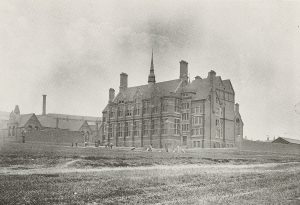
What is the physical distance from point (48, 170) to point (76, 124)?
208ft

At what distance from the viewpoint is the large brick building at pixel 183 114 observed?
40.2 m

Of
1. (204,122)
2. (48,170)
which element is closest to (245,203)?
(48,170)

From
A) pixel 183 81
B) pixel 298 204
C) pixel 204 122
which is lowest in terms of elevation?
pixel 298 204

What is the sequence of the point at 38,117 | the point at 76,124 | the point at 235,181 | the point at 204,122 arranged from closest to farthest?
the point at 235,181, the point at 204,122, the point at 38,117, the point at 76,124

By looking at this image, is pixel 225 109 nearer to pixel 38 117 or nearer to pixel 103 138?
pixel 103 138

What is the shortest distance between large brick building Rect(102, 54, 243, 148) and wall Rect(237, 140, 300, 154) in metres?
3.92

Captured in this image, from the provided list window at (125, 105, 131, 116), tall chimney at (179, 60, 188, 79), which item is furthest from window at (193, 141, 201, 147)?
window at (125, 105, 131, 116)

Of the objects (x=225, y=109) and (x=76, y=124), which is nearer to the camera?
(x=225, y=109)

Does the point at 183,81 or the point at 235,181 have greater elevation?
the point at 183,81

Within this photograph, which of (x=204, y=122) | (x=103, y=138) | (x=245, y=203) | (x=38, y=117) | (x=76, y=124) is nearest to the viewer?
(x=245, y=203)

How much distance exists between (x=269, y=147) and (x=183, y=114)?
1016 centimetres

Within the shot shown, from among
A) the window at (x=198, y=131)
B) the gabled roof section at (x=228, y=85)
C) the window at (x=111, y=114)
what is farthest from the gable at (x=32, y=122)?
the gabled roof section at (x=228, y=85)

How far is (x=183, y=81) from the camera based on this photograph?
41969 millimetres

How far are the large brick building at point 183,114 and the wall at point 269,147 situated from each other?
392 centimetres
